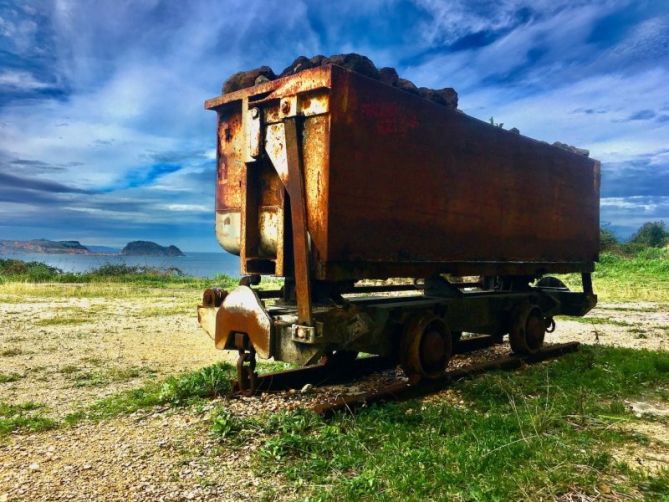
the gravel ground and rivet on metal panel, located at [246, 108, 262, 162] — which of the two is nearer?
the gravel ground

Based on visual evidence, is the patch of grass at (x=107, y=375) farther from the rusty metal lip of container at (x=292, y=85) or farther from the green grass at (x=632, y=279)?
the green grass at (x=632, y=279)

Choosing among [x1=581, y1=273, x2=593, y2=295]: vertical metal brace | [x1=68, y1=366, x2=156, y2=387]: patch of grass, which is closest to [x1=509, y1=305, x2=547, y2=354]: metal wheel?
[x1=581, y1=273, x2=593, y2=295]: vertical metal brace

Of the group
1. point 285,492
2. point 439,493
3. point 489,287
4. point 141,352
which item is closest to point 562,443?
point 439,493

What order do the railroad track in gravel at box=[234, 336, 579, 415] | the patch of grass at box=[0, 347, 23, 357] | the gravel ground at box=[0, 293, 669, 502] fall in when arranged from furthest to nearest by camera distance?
the patch of grass at box=[0, 347, 23, 357] < the railroad track in gravel at box=[234, 336, 579, 415] < the gravel ground at box=[0, 293, 669, 502]

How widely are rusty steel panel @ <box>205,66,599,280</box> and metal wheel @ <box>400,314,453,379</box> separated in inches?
21.8

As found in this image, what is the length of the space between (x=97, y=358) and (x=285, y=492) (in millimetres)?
5566

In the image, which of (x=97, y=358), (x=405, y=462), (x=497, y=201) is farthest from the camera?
(x=97, y=358)

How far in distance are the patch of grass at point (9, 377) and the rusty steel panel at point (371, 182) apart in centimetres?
336

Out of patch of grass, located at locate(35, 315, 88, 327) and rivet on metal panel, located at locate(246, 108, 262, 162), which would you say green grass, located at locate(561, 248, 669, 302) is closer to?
rivet on metal panel, located at locate(246, 108, 262, 162)

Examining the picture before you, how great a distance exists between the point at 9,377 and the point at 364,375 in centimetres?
447

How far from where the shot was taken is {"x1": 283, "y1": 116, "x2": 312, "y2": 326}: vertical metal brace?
456cm

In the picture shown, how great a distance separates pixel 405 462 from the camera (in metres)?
3.59

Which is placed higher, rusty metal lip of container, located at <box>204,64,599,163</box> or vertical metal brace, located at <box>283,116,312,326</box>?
rusty metal lip of container, located at <box>204,64,599,163</box>

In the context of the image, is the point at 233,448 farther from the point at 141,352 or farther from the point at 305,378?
the point at 141,352
